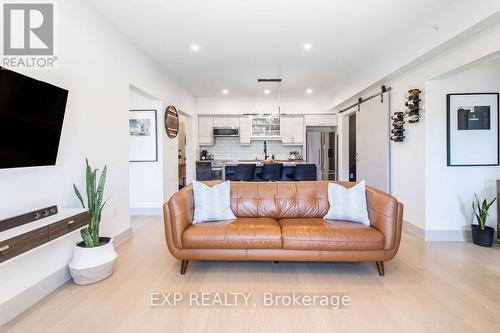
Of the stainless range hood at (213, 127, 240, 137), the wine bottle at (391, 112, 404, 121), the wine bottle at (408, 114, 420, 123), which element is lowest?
the wine bottle at (408, 114, 420, 123)

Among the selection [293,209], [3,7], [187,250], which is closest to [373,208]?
[293,209]

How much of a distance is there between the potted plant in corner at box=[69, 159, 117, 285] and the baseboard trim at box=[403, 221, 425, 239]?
3.79 metres

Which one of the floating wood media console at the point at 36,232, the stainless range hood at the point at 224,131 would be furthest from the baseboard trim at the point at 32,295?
the stainless range hood at the point at 224,131

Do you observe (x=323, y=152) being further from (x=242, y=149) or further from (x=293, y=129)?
(x=242, y=149)

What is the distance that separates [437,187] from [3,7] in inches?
190

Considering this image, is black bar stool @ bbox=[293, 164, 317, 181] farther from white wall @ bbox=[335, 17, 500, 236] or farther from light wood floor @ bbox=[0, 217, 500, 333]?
light wood floor @ bbox=[0, 217, 500, 333]

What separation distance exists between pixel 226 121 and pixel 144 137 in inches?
121

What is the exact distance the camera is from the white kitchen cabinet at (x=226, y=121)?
7.39 m

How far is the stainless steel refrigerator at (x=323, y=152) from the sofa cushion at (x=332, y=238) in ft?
16.4

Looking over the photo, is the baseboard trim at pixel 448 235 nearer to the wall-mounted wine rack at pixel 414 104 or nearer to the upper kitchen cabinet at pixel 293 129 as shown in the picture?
the wall-mounted wine rack at pixel 414 104

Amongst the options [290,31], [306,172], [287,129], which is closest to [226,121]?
[287,129]

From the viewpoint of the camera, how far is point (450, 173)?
3.40 meters

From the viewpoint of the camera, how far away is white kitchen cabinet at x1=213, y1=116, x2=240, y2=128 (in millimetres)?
7391

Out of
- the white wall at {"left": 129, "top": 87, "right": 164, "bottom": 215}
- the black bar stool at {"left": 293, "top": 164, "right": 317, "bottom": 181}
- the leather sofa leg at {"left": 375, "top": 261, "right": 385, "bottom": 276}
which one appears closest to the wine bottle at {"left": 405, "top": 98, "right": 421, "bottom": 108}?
the black bar stool at {"left": 293, "top": 164, "right": 317, "bottom": 181}
